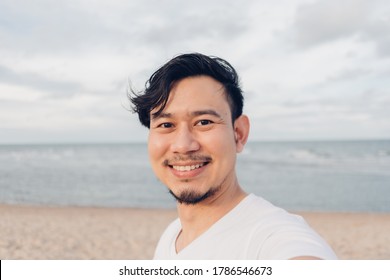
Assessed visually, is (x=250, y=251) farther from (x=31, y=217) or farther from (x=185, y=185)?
(x=31, y=217)

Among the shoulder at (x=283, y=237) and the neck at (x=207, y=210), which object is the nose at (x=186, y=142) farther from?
the shoulder at (x=283, y=237)

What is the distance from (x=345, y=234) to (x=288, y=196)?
25.6 ft

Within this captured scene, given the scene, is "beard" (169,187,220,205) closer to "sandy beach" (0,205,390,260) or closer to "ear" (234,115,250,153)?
"ear" (234,115,250,153)

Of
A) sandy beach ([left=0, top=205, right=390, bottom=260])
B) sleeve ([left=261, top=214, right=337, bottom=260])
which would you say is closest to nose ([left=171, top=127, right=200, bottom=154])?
sleeve ([left=261, top=214, right=337, bottom=260])

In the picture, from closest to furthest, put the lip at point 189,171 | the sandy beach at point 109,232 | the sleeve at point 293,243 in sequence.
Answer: the sleeve at point 293,243
the lip at point 189,171
the sandy beach at point 109,232

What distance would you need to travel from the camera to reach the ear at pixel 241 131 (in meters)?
2.42

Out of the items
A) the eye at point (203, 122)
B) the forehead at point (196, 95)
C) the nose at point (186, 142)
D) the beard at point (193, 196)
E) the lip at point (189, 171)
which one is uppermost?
the forehead at point (196, 95)

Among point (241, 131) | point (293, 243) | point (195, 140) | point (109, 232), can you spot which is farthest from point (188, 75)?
point (109, 232)

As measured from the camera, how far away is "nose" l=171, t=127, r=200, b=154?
2.09 meters

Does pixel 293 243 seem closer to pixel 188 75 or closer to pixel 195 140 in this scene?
pixel 195 140

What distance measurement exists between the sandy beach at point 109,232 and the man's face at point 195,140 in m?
6.80

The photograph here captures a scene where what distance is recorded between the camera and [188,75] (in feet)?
7.13

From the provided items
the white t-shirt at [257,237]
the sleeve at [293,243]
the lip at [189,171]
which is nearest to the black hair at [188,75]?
the lip at [189,171]
